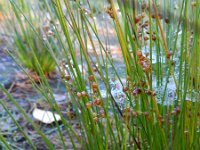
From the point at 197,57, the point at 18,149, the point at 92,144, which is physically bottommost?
the point at 18,149

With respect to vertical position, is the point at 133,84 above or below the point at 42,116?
above

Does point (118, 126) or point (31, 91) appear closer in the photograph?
point (118, 126)

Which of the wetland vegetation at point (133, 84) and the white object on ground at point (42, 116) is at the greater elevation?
the wetland vegetation at point (133, 84)

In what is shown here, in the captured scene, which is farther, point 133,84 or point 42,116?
point 42,116

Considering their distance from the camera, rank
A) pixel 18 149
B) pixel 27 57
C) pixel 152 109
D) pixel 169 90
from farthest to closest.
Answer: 1. pixel 27 57
2. pixel 18 149
3. pixel 169 90
4. pixel 152 109

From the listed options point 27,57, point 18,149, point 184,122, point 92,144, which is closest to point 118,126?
point 92,144

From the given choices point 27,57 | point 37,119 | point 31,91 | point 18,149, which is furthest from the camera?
point 27,57

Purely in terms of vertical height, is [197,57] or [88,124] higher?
[197,57]

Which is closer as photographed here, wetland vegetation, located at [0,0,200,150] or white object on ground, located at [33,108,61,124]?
wetland vegetation, located at [0,0,200,150]

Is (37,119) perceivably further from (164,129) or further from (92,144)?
(164,129)

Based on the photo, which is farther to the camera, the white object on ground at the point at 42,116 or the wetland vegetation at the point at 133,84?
the white object on ground at the point at 42,116

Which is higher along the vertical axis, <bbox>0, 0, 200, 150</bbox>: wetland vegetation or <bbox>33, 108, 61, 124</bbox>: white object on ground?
<bbox>0, 0, 200, 150</bbox>: wetland vegetation
